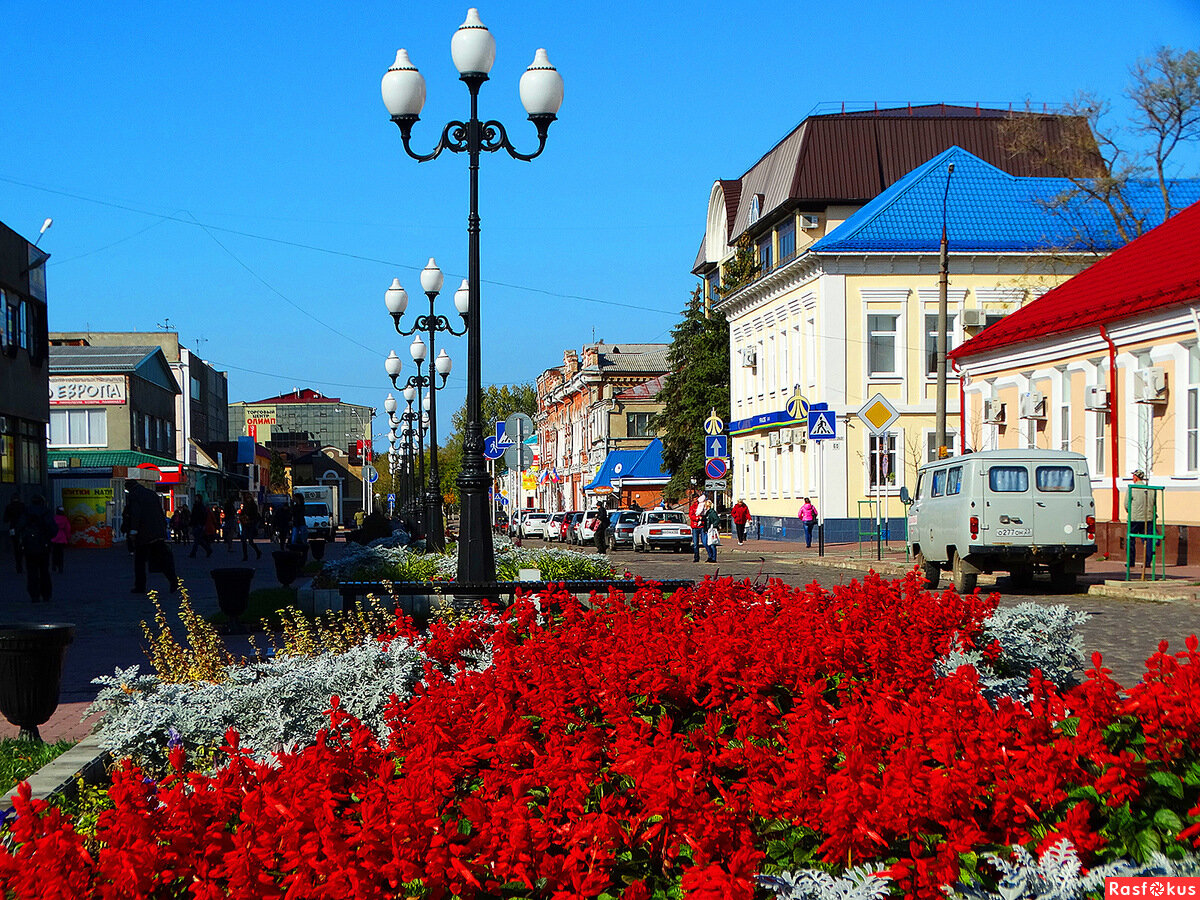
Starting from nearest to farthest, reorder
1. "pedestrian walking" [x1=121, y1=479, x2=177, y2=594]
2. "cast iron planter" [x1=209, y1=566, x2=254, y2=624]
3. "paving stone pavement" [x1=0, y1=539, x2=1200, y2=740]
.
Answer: "paving stone pavement" [x1=0, y1=539, x2=1200, y2=740]
"cast iron planter" [x1=209, y1=566, x2=254, y2=624]
"pedestrian walking" [x1=121, y1=479, x2=177, y2=594]

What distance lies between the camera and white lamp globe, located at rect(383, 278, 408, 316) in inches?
979

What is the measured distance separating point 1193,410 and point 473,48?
1823 cm

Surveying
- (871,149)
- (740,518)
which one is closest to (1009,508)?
(740,518)

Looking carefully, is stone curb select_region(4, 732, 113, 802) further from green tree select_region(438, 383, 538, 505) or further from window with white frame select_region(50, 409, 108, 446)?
green tree select_region(438, 383, 538, 505)

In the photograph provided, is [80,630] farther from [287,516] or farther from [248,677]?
[287,516]

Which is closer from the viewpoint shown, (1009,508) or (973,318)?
(1009,508)

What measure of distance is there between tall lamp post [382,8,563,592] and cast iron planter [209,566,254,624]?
250cm


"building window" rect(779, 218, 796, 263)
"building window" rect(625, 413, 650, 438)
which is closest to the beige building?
"building window" rect(779, 218, 796, 263)

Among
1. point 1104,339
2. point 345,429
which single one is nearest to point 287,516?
point 1104,339

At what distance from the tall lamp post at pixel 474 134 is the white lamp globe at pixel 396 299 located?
33.0 feet

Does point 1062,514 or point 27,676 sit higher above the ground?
point 1062,514

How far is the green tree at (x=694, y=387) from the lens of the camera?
65312 millimetres

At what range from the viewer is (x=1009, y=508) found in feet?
67.4

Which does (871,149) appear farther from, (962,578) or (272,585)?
(272,585)
